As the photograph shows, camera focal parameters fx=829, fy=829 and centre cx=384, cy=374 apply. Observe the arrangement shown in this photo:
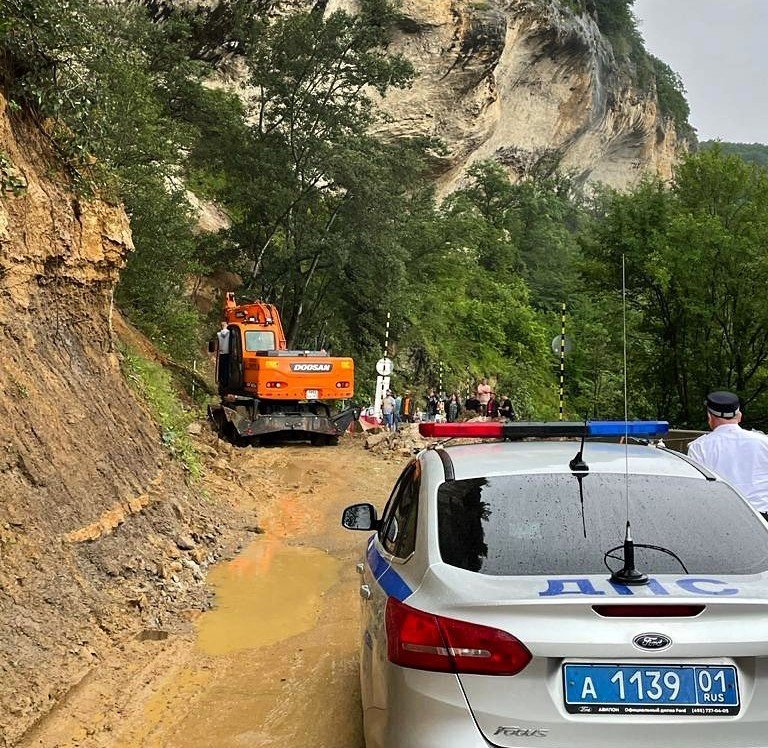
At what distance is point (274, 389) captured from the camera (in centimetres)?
1755

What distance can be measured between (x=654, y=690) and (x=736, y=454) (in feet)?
10.00

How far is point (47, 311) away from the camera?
829cm

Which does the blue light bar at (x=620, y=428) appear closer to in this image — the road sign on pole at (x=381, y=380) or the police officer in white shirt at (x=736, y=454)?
the police officer in white shirt at (x=736, y=454)

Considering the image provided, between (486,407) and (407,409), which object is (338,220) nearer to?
(407,409)

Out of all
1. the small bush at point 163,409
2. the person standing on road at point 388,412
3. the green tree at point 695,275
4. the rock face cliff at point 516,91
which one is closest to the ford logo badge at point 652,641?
the small bush at point 163,409

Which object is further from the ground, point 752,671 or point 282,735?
point 752,671

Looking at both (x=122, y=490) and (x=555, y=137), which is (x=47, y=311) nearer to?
(x=122, y=490)

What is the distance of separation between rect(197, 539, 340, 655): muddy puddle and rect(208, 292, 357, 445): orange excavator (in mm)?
7886

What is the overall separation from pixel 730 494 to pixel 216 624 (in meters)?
4.55

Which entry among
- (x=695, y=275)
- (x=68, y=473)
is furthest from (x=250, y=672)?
(x=695, y=275)

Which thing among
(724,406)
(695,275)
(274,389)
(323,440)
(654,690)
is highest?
(695,275)

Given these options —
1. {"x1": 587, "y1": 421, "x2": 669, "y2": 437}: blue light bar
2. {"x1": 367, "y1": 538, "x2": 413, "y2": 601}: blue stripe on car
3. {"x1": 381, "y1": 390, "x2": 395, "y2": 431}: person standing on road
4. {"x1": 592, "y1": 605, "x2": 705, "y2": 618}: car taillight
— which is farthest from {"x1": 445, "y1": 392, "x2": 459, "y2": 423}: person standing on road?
{"x1": 592, "y1": 605, "x2": 705, "y2": 618}: car taillight

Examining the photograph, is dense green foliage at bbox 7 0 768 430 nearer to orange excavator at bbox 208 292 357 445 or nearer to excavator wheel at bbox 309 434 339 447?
orange excavator at bbox 208 292 357 445

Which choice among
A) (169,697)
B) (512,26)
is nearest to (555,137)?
(512,26)
